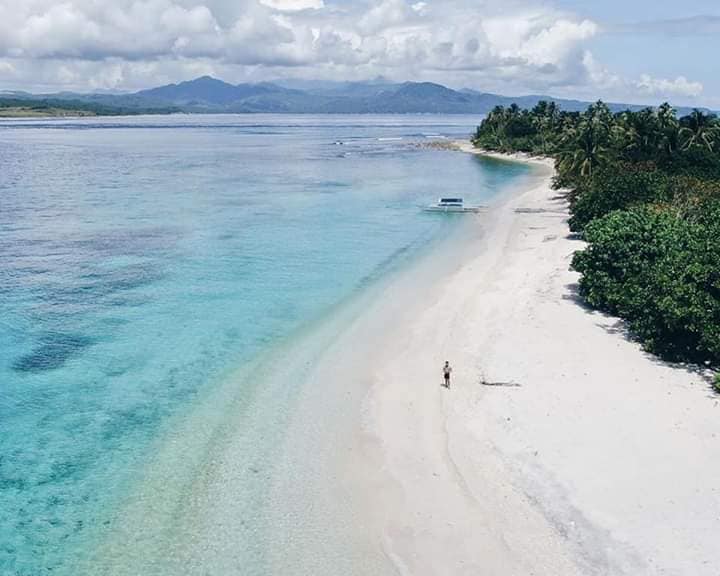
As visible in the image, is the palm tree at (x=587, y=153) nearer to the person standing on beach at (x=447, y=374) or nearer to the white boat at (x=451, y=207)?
the white boat at (x=451, y=207)

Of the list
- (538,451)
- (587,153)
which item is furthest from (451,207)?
(538,451)

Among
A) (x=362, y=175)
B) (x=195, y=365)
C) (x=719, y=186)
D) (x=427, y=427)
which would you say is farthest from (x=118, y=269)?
(x=362, y=175)

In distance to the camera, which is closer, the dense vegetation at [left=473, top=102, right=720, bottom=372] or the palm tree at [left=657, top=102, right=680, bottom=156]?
the dense vegetation at [left=473, top=102, right=720, bottom=372]

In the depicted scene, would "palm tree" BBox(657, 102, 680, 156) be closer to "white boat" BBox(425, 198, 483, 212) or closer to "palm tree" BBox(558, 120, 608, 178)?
"palm tree" BBox(558, 120, 608, 178)

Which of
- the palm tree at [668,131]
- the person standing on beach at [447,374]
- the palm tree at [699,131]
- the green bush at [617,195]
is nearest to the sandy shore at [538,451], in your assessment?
the person standing on beach at [447,374]

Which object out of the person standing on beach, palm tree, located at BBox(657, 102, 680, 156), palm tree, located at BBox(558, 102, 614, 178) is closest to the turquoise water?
the person standing on beach
